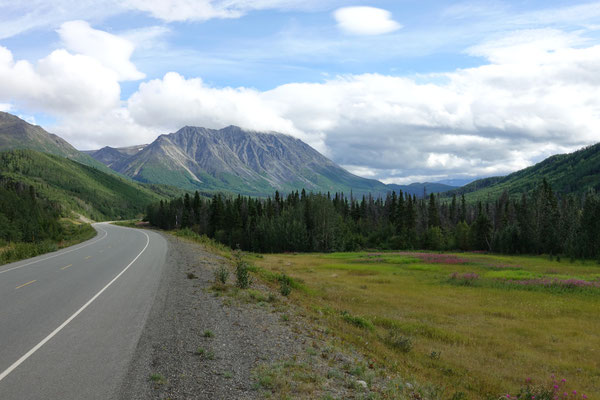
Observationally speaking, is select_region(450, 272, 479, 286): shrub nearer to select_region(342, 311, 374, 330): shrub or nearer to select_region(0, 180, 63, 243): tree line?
select_region(342, 311, 374, 330): shrub

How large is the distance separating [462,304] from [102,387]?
23570 millimetres

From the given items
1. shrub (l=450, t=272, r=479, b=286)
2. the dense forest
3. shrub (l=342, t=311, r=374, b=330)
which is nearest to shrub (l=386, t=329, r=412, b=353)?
shrub (l=342, t=311, r=374, b=330)

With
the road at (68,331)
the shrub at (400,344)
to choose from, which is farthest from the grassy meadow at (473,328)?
the road at (68,331)

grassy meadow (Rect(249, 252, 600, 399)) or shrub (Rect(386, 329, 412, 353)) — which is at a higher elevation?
shrub (Rect(386, 329, 412, 353))

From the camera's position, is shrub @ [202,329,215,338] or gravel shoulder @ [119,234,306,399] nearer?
gravel shoulder @ [119,234,306,399]

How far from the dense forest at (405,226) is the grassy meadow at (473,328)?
147 feet

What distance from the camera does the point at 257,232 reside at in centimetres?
9838

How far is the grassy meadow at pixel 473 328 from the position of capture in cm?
1150

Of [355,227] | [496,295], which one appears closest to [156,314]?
[496,295]

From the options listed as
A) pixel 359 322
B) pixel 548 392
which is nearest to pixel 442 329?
pixel 359 322

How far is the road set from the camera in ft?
23.8

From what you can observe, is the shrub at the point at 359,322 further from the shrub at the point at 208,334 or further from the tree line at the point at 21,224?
the tree line at the point at 21,224

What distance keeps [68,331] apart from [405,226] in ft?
315

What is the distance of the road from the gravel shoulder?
0.46 metres
